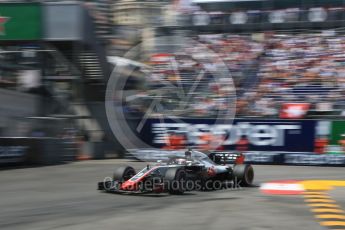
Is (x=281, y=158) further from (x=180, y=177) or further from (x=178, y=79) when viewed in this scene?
(x=180, y=177)

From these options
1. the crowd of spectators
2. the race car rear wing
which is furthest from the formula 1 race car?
the crowd of spectators

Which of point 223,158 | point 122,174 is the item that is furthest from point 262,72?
point 122,174

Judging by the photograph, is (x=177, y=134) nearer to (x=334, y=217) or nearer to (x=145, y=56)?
(x=145, y=56)

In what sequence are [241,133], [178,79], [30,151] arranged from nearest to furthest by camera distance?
1. [30,151]
2. [241,133]
3. [178,79]

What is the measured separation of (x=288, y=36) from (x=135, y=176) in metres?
16.0

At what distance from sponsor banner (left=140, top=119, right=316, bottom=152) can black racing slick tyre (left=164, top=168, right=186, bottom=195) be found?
34.9ft

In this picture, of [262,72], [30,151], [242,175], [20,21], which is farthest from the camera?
[262,72]

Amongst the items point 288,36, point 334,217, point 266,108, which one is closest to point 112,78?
point 266,108

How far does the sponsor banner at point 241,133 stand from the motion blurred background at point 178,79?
4 centimetres

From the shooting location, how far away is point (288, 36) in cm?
2512

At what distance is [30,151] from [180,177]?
9.31 m

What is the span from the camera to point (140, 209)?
8922 mm

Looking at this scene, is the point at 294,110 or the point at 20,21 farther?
the point at 294,110

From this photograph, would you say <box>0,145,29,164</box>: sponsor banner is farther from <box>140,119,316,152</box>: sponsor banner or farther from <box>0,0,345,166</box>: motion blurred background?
<box>140,119,316,152</box>: sponsor banner
